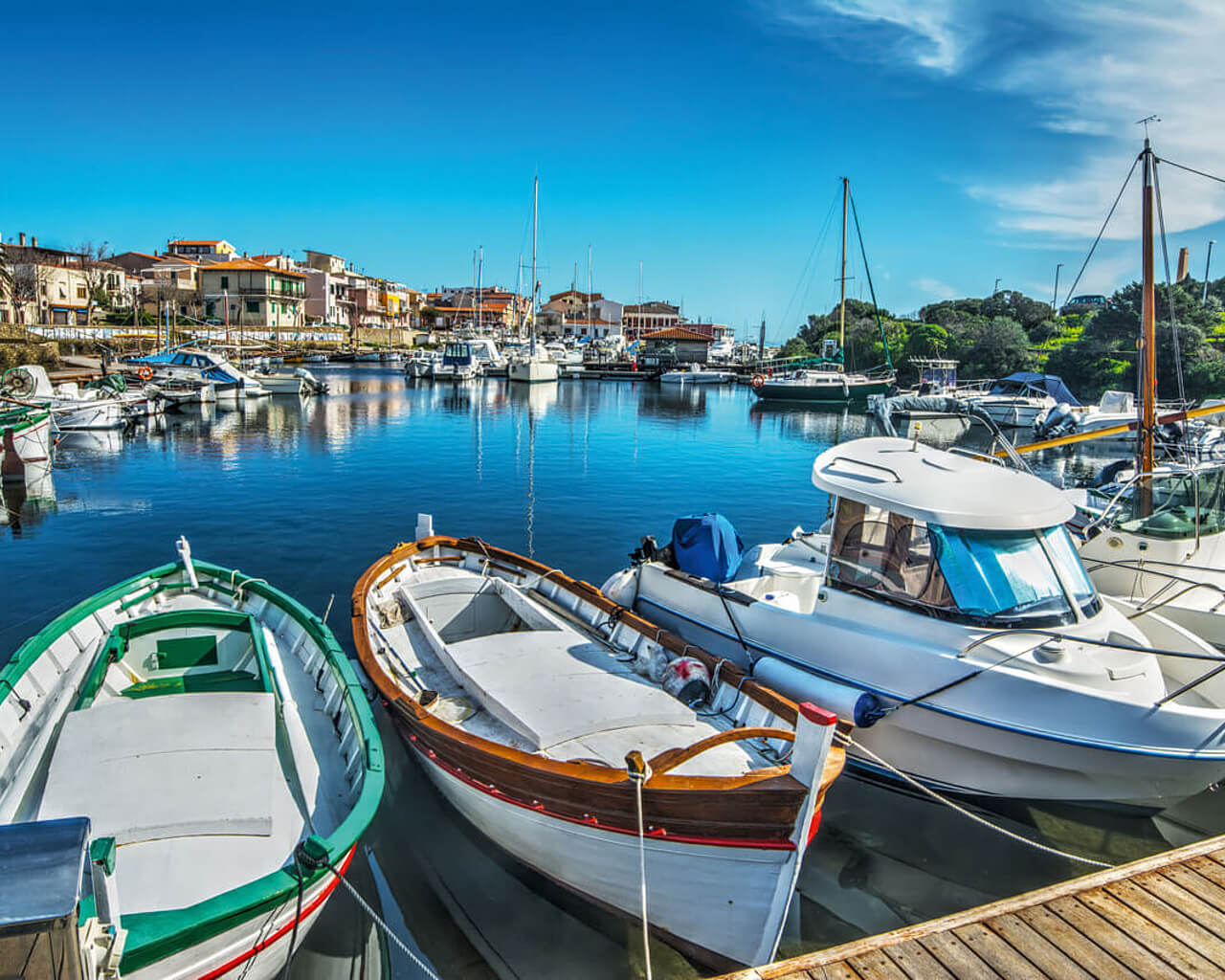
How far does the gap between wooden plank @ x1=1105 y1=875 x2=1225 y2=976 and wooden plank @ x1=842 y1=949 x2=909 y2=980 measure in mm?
1802

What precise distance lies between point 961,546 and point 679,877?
4.20 m

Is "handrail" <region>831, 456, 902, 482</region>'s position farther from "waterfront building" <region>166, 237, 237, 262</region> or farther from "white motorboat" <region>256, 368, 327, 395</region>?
"waterfront building" <region>166, 237, 237, 262</region>

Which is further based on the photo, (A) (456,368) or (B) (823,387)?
(A) (456,368)

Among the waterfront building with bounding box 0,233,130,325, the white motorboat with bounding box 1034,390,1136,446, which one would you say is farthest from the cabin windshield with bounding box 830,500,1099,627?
the waterfront building with bounding box 0,233,130,325

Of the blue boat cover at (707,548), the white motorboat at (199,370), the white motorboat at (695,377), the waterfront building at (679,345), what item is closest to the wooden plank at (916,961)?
the blue boat cover at (707,548)

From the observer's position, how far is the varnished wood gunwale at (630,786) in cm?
525

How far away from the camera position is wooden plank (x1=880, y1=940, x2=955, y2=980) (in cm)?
438

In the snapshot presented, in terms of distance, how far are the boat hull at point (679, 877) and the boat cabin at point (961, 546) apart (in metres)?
3.41

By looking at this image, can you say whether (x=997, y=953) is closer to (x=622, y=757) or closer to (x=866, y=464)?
(x=622, y=757)

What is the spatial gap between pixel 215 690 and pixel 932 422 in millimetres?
44016

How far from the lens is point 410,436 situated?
36375 millimetres

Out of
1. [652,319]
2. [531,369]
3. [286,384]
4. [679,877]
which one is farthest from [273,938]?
[652,319]

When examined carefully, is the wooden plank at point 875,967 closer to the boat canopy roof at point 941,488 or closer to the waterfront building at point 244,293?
the boat canopy roof at point 941,488

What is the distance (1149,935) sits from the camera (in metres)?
4.70
